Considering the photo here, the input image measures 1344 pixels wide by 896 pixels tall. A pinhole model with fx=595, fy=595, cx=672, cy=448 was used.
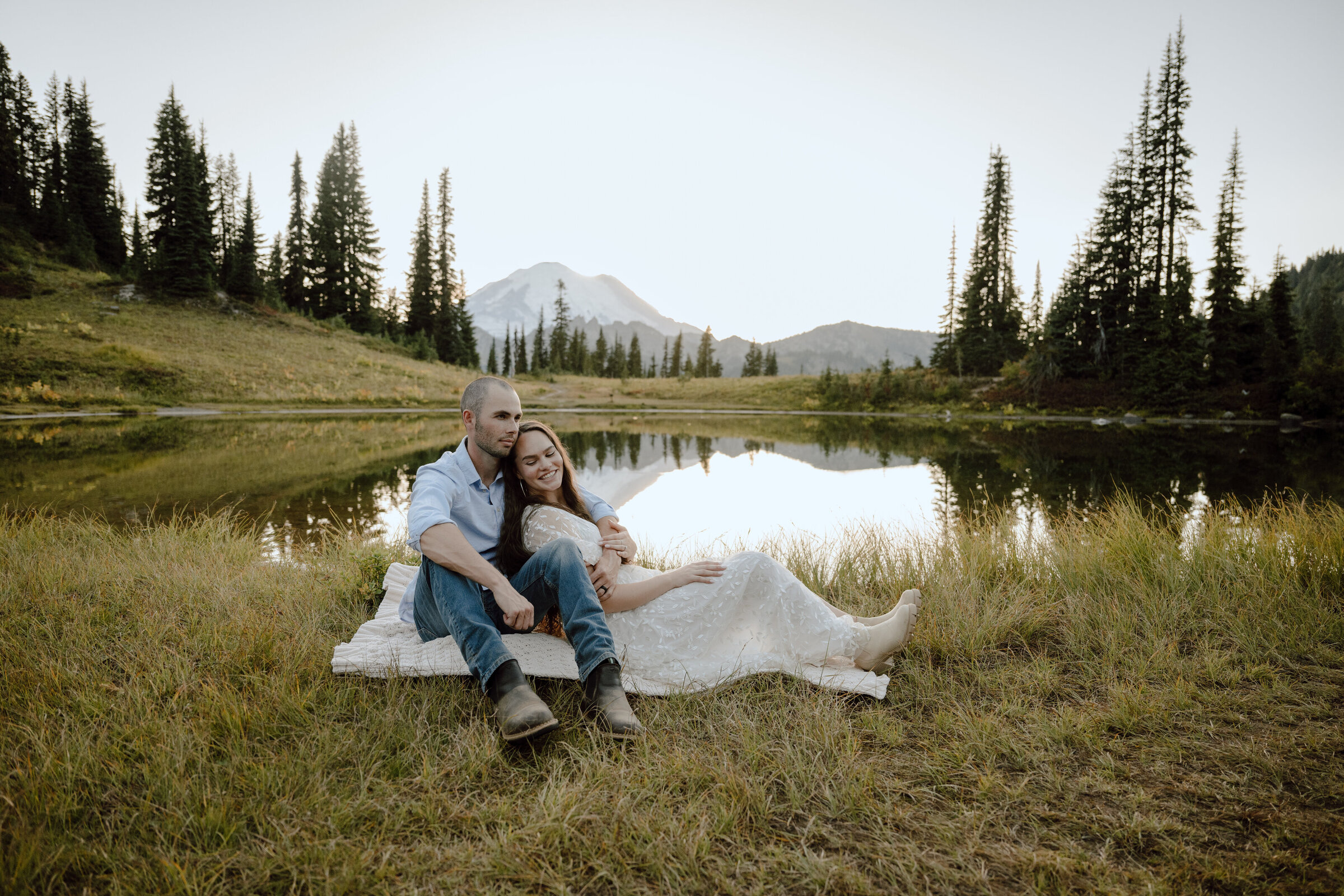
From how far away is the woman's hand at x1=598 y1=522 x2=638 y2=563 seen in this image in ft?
10.7

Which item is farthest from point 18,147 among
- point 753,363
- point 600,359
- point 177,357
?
point 753,363

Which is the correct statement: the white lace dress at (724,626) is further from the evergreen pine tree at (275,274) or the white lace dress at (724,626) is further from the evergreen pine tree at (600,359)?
the evergreen pine tree at (600,359)

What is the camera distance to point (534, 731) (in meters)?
2.44

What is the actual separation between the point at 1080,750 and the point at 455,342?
50966mm

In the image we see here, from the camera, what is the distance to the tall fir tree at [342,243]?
150 feet

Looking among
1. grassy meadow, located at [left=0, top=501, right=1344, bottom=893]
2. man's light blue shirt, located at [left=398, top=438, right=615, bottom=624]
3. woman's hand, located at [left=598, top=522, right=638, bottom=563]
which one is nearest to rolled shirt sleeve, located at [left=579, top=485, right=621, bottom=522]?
man's light blue shirt, located at [left=398, top=438, right=615, bottom=624]

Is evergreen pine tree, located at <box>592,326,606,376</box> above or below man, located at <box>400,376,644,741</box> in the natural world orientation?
above

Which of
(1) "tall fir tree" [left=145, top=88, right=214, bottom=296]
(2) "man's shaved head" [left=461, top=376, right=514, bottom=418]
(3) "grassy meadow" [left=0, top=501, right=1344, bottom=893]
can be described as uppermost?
(1) "tall fir tree" [left=145, top=88, right=214, bottom=296]

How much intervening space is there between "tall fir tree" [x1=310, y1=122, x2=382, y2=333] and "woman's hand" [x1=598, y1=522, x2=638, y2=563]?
48.0 metres

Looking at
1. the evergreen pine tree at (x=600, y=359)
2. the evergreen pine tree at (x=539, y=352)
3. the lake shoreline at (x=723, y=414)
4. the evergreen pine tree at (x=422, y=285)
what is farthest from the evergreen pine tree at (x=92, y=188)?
the evergreen pine tree at (x=600, y=359)

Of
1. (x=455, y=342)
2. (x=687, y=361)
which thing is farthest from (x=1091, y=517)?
(x=687, y=361)

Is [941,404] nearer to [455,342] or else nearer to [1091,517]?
[1091,517]

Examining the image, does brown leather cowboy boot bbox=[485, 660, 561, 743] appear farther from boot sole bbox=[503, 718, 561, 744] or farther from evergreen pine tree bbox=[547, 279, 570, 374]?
evergreen pine tree bbox=[547, 279, 570, 374]

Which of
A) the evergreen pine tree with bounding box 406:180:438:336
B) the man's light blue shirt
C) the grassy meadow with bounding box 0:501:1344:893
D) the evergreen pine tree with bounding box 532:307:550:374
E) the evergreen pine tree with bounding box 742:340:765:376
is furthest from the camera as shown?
the evergreen pine tree with bounding box 742:340:765:376
